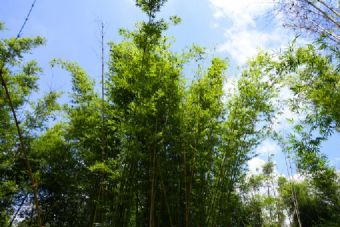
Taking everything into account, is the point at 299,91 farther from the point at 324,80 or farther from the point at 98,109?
the point at 98,109

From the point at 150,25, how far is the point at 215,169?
2.63 m

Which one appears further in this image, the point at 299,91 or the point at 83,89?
the point at 83,89

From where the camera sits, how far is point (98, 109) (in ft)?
22.1

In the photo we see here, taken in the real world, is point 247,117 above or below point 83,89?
below

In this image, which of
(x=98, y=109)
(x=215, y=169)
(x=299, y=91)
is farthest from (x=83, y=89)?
(x=299, y=91)

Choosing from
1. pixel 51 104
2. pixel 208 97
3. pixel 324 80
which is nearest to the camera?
pixel 324 80

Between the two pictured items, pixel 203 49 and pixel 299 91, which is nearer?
pixel 299 91

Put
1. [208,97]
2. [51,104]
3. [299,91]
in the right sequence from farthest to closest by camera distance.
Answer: [51,104], [208,97], [299,91]

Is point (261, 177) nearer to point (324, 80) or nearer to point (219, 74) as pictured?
point (219, 74)

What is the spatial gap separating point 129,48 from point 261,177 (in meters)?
13.3

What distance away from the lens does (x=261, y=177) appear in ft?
58.2

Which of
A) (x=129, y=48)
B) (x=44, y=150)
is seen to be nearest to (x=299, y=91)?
(x=129, y=48)

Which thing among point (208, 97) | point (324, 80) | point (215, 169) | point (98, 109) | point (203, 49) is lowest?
point (215, 169)

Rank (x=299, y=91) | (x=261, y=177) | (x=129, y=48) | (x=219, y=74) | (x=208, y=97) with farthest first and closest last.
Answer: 1. (x=261, y=177)
2. (x=129, y=48)
3. (x=219, y=74)
4. (x=208, y=97)
5. (x=299, y=91)
